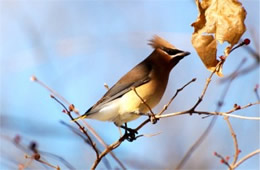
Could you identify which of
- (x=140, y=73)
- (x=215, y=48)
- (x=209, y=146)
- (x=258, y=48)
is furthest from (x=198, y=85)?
(x=215, y=48)

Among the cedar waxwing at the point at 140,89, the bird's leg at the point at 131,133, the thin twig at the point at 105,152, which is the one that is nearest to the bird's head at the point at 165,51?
the cedar waxwing at the point at 140,89

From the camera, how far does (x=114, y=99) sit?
3.93 m

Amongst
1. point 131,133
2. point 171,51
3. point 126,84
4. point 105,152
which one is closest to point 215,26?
point 105,152

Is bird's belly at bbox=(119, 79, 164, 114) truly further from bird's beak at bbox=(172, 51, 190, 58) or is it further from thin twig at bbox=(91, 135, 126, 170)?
thin twig at bbox=(91, 135, 126, 170)

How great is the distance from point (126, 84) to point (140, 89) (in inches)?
6.0

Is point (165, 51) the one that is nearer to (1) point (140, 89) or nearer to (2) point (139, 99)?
(1) point (140, 89)

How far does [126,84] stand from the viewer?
159 inches

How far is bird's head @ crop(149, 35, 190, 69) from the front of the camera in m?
3.93

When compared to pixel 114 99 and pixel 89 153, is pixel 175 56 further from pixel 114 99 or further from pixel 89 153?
pixel 89 153

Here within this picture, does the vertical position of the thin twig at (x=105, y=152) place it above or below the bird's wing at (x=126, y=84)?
below

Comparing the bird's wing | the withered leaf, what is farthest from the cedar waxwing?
the withered leaf

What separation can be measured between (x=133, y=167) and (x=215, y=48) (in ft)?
4.46

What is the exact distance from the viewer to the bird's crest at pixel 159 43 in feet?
13.0

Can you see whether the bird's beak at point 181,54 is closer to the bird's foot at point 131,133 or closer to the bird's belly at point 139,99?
the bird's belly at point 139,99
